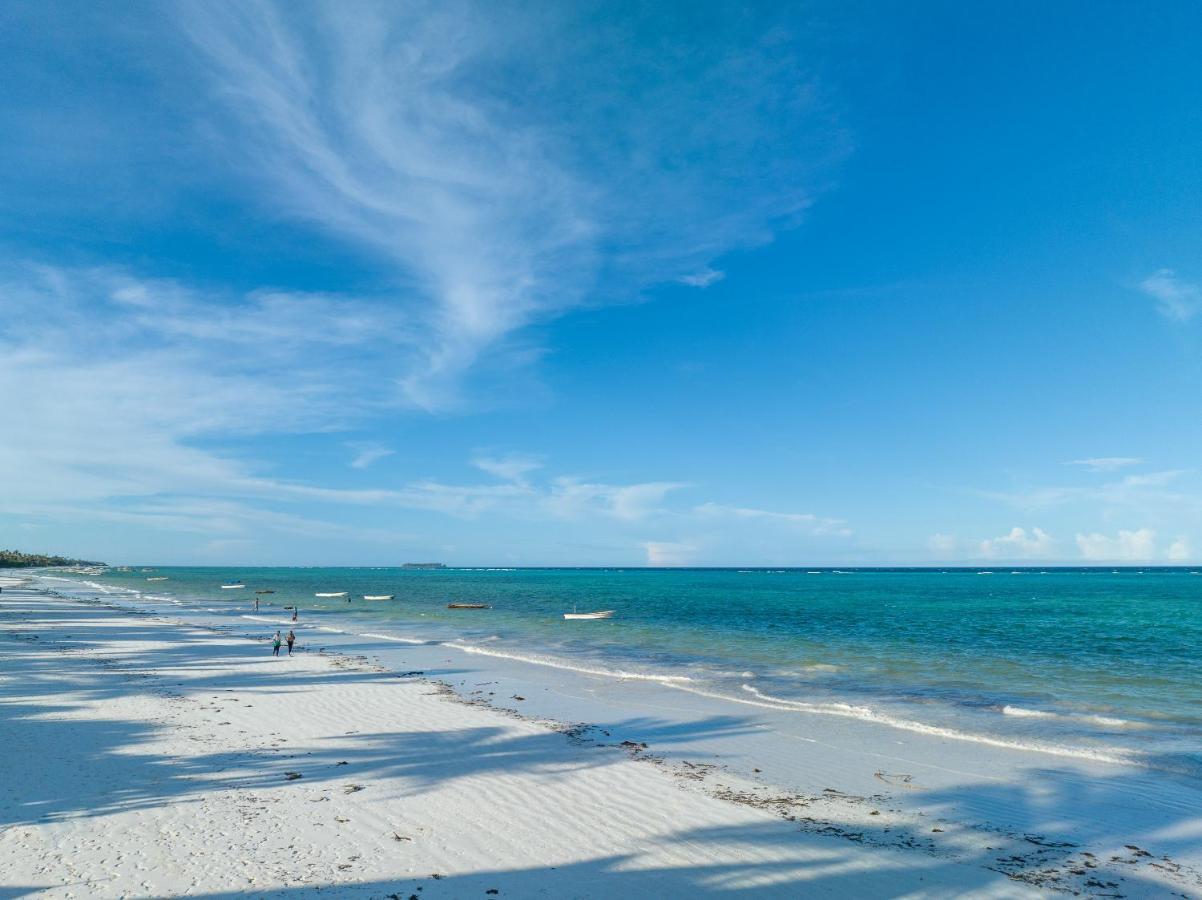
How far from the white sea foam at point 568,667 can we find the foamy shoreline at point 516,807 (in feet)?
19.7

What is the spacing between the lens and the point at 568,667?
2973cm

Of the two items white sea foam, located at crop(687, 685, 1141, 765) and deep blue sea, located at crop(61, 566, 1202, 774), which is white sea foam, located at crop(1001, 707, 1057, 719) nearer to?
deep blue sea, located at crop(61, 566, 1202, 774)

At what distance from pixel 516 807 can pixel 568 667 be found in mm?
18380

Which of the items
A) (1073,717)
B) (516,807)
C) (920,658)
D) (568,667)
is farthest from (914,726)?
(920,658)

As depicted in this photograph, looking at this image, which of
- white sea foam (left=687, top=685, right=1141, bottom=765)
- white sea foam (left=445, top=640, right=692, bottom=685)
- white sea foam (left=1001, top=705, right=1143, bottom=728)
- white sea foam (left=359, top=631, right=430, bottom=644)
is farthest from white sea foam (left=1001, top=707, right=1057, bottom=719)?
white sea foam (left=359, top=631, right=430, bottom=644)

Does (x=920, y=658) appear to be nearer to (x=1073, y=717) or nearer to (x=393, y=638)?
(x=1073, y=717)

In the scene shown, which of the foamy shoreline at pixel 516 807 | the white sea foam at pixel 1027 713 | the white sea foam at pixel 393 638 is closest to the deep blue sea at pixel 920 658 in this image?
the white sea foam at pixel 1027 713

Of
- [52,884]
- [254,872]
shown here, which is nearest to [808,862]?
[254,872]

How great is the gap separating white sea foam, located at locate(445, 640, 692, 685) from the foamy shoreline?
6.02 meters

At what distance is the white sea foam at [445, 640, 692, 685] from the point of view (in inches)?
1051

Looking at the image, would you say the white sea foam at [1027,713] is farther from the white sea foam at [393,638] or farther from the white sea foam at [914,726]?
the white sea foam at [393,638]

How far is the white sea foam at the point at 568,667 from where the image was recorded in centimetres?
2670

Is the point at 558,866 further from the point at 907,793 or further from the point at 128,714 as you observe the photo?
the point at 128,714

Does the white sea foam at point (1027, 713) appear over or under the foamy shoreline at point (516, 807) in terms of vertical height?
under
